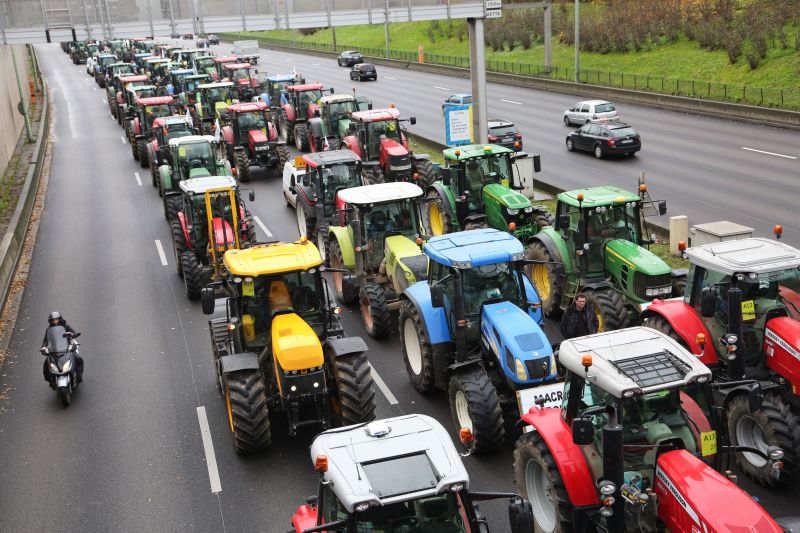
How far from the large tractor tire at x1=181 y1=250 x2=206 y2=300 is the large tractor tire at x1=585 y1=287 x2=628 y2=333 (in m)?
9.25

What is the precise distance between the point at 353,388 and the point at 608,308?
5.08 metres

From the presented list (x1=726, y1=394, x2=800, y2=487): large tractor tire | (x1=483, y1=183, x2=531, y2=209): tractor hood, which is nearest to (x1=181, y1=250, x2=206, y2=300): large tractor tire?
(x1=483, y1=183, x2=531, y2=209): tractor hood

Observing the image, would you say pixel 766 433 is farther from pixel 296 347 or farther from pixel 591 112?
pixel 591 112

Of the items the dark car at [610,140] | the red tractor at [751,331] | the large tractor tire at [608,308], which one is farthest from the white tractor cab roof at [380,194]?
the dark car at [610,140]

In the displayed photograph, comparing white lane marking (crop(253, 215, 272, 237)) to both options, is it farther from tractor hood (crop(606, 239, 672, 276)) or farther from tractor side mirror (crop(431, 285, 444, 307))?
tractor side mirror (crop(431, 285, 444, 307))

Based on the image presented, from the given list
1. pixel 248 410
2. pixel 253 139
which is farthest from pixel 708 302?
pixel 253 139

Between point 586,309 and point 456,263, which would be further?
point 586,309

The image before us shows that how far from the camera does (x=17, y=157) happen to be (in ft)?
132

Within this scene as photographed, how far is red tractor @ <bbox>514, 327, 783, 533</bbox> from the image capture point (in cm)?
846

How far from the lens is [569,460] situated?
31.3ft

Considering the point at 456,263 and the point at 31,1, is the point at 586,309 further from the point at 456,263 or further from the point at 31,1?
the point at 31,1

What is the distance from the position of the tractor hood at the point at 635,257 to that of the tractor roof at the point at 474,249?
2958 millimetres

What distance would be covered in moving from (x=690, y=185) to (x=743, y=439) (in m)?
19.5

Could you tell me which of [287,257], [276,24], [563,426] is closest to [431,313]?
[287,257]
